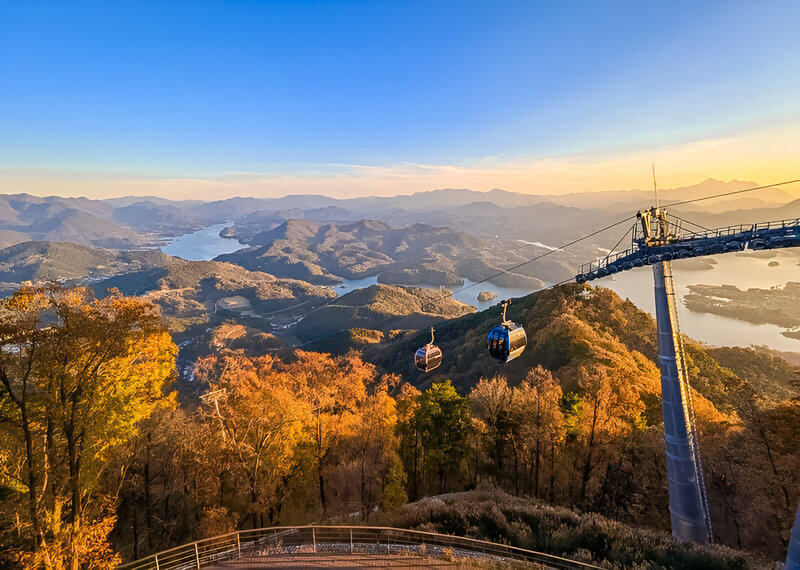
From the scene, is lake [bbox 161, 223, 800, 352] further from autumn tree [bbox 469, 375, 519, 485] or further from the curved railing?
the curved railing

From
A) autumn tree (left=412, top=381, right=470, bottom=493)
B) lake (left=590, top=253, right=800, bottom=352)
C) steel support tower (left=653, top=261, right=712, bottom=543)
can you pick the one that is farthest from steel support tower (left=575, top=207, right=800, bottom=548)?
lake (left=590, top=253, right=800, bottom=352)

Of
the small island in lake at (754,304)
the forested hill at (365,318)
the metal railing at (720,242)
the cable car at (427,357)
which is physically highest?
the metal railing at (720,242)

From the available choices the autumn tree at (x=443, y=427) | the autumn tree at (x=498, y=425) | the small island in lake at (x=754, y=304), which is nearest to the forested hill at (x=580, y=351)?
the autumn tree at (x=498, y=425)

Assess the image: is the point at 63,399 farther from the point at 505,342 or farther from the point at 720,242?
the point at 720,242

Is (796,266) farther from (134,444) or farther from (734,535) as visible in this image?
(134,444)

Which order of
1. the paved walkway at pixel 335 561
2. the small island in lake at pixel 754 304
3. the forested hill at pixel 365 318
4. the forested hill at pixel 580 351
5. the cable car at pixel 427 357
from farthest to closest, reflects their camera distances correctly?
the forested hill at pixel 365 318, the small island in lake at pixel 754 304, the forested hill at pixel 580 351, the cable car at pixel 427 357, the paved walkway at pixel 335 561

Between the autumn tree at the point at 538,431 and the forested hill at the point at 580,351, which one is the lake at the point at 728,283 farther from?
the autumn tree at the point at 538,431

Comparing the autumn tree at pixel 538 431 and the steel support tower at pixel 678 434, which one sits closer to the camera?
the steel support tower at pixel 678 434
